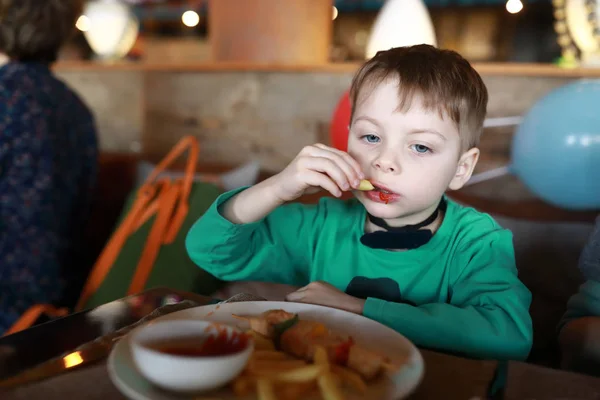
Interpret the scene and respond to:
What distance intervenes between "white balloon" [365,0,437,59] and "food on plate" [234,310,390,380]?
138 cm

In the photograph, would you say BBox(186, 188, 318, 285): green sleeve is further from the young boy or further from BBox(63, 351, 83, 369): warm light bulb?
BBox(63, 351, 83, 369): warm light bulb

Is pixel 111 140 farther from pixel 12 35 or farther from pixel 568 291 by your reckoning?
pixel 568 291

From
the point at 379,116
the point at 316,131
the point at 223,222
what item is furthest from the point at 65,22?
the point at 379,116

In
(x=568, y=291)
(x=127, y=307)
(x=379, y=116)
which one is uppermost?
(x=379, y=116)

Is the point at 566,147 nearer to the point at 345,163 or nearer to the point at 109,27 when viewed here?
the point at 345,163

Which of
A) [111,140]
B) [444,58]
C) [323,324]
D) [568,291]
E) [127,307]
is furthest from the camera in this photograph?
[111,140]

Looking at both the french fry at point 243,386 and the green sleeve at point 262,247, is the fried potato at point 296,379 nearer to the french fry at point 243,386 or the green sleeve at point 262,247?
the french fry at point 243,386

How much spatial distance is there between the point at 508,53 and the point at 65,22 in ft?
11.7

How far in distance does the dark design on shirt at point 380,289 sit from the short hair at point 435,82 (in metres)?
0.28

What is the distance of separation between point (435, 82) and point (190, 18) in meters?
4.40

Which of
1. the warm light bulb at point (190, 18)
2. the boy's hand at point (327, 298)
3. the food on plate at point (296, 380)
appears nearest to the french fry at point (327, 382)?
the food on plate at point (296, 380)

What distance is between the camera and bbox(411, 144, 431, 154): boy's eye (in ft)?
3.27

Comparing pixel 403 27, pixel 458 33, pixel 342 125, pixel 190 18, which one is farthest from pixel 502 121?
pixel 190 18

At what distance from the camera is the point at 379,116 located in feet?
3.30
